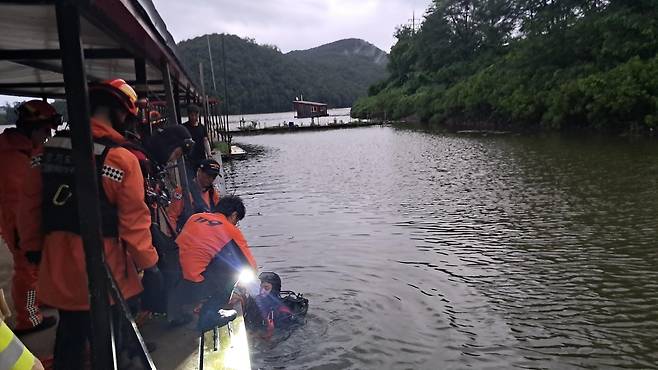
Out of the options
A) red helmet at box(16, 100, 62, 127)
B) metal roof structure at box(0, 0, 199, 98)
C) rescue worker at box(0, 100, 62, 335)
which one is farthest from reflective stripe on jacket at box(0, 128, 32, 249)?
metal roof structure at box(0, 0, 199, 98)

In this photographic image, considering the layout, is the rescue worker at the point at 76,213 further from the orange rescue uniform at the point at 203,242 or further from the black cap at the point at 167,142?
the black cap at the point at 167,142

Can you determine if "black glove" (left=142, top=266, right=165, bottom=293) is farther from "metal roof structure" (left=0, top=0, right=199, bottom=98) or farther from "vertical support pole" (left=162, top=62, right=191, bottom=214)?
"vertical support pole" (left=162, top=62, right=191, bottom=214)

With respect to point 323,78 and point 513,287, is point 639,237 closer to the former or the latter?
point 513,287

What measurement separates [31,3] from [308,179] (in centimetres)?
1692

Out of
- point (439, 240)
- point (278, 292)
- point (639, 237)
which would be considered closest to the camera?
point (278, 292)

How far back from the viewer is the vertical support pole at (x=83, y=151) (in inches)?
97.3

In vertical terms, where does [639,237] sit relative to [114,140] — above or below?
below

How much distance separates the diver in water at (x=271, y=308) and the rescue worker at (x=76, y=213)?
2799mm

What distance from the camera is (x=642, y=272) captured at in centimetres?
750

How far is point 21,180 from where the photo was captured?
379 centimetres

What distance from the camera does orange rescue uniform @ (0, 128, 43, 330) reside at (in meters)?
3.77

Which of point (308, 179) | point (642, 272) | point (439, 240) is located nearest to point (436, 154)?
point (308, 179)

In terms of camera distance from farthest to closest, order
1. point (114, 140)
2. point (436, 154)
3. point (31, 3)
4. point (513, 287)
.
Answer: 1. point (436, 154)
2. point (513, 287)
3. point (114, 140)
4. point (31, 3)

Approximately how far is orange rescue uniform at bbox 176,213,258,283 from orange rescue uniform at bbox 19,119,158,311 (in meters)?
0.77
